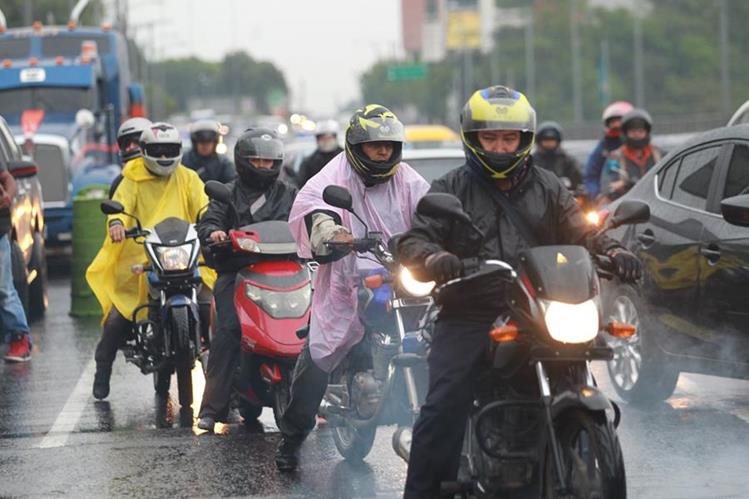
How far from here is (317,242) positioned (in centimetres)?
825

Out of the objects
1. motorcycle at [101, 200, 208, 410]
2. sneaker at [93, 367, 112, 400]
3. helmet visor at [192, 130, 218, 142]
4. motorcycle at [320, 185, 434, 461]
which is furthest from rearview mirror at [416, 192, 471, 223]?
helmet visor at [192, 130, 218, 142]

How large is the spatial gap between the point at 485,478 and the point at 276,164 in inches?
171

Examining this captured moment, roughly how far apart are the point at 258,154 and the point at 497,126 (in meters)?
3.89

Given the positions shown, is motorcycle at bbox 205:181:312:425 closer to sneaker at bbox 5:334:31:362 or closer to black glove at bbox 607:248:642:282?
black glove at bbox 607:248:642:282

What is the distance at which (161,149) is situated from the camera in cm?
1209

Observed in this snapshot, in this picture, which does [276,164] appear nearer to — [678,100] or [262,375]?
[262,375]

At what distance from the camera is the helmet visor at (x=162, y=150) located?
39.6 ft

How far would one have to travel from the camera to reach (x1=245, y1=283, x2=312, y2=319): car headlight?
10180mm

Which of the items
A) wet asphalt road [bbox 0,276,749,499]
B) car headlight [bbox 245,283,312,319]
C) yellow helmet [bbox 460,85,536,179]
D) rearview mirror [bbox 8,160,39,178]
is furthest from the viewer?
rearview mirror [bbox 8,160,39,178]

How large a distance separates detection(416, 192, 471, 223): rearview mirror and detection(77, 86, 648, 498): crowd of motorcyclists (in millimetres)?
156

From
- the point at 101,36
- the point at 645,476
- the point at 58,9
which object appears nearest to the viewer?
the point at 645,476

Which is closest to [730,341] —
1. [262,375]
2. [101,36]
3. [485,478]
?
[262,375]

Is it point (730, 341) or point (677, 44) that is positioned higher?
point (730, 341)

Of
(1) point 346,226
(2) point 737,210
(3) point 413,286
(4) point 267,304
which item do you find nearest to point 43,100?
(4) point 267,304
